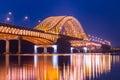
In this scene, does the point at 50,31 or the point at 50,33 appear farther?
the point at 50,31

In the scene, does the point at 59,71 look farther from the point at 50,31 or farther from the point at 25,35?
the point at 50,31

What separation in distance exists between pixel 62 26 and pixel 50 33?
60.3ft

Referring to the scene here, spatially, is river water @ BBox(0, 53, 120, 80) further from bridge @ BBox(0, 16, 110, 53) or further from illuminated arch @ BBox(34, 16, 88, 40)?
illuminated arch @ BBox(34, 16, 88, 40)

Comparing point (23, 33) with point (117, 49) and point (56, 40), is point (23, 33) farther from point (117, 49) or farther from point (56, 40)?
point (117, 49)

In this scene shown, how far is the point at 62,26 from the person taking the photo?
134250mm

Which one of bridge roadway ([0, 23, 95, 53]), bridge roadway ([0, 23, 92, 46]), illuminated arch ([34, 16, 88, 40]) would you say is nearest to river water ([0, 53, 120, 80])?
bridge roadway ([0, 23, 92, 46])

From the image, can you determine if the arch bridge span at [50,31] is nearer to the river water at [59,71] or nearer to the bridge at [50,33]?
the bridge at [50,33]

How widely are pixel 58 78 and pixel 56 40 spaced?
88409 millimetres

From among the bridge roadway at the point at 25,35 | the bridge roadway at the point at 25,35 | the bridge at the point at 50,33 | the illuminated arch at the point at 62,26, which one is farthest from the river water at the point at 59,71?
the illuminated arch at the point at 62,26

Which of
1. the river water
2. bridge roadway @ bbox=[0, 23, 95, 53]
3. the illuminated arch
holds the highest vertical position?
the illuminated arch

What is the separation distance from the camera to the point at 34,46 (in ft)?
408

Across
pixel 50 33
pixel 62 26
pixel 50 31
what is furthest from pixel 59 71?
pixel 62 26

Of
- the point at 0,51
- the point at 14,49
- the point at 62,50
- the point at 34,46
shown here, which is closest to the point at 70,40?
the point at 62,50

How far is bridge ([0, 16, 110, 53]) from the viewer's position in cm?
9648
